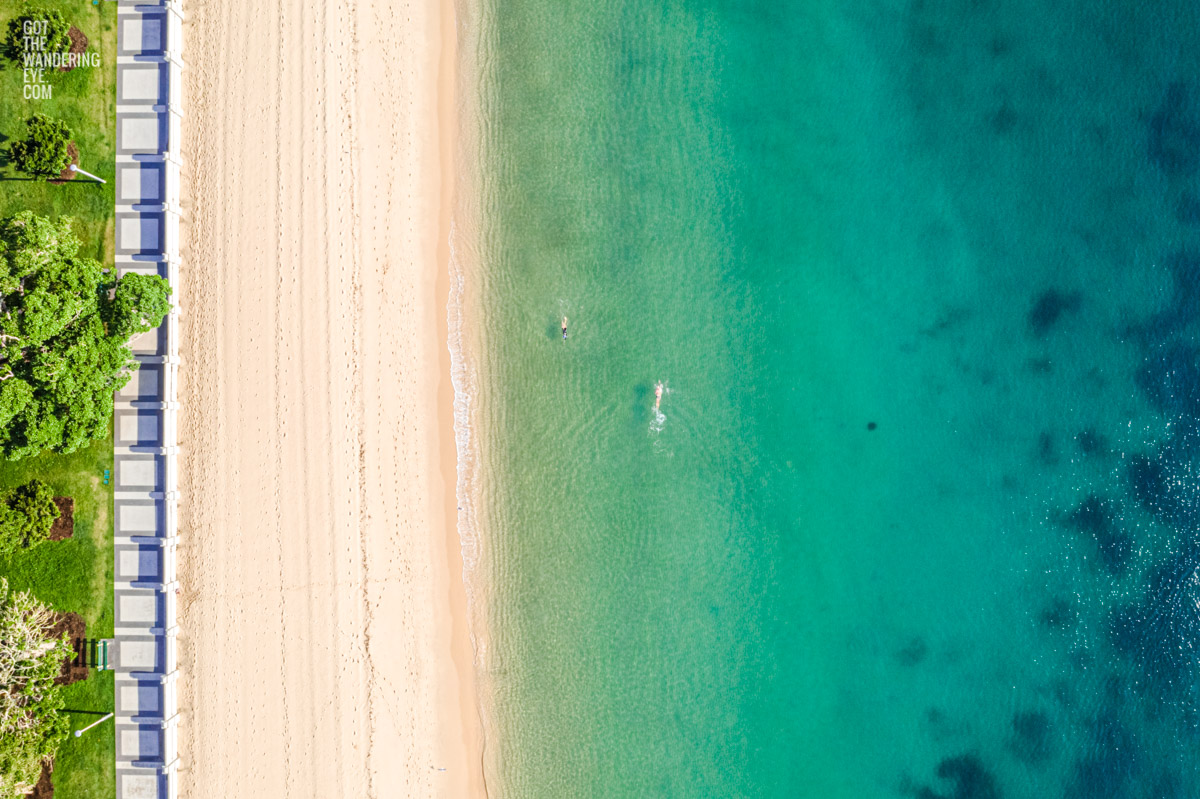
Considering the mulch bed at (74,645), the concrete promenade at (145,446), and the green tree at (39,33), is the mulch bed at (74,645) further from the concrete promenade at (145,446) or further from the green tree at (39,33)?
the green tree at (39,33)

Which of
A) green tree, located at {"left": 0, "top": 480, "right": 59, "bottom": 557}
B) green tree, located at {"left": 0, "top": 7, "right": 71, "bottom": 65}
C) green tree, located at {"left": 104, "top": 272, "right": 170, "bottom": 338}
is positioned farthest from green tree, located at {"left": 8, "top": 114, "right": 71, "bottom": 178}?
green tree, located at {"left": 0, "top": 480, "right": 59, "bottom": 557}

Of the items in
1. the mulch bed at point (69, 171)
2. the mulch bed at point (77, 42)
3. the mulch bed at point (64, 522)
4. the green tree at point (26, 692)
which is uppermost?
the mulch bed at point (77, 42)

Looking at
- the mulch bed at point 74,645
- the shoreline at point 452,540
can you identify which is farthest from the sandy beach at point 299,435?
the mulch bed at point 74,645

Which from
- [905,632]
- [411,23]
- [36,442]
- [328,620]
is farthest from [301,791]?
[411,23]

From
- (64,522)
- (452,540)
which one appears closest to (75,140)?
(64,522)

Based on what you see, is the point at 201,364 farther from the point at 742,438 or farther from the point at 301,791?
the point at 742,438

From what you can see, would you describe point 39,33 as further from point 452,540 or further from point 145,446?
point 452,540
